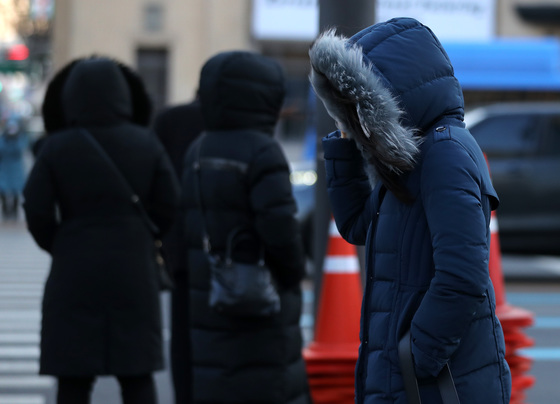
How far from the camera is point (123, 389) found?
13.4ft

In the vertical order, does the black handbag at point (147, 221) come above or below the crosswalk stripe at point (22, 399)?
above

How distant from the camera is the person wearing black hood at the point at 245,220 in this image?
3.92m

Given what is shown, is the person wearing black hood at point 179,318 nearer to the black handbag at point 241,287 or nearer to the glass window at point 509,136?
the black handbag at point 241,287

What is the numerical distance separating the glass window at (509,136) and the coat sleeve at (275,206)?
7531mm

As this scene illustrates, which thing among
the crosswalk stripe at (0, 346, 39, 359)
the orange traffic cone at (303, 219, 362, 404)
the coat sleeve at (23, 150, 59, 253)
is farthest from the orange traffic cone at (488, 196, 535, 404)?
the crosswalk stripe at (0, 346, 39, 359)

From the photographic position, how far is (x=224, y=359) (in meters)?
4.01

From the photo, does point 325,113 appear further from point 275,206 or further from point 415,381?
point 415,381

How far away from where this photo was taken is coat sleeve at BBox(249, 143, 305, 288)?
12.7ft

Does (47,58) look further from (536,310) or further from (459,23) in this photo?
(536,310)

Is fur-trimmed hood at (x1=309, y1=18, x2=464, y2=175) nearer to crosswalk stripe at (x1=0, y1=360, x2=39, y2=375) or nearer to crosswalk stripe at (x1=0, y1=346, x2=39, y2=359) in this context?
crosswalk stripe at (x1=0, y1=360, x2=39, y2=375)

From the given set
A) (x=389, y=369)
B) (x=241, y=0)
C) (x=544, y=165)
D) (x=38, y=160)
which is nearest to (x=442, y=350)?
(x=389, y=369)

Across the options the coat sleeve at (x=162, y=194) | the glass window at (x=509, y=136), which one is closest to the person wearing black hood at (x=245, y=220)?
the coat sleeve at (x=162, y=194)

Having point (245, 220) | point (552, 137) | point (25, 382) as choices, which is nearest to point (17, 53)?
point (552, 137)

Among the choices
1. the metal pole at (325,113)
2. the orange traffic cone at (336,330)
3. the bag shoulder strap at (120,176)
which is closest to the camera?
the bag shoulder strap at (120,176)
